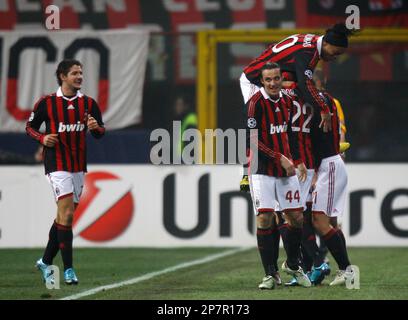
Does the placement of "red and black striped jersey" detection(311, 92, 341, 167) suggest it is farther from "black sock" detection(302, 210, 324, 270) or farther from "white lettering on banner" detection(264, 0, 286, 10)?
"white lettering on banner" detection(264, 0, 286, 10)

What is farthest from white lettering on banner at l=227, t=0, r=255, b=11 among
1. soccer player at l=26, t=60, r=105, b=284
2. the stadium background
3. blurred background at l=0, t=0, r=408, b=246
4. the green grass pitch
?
soccer player at l=26, t=60, r=105, b=284

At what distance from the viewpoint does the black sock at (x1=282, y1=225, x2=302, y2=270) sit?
34.3ft

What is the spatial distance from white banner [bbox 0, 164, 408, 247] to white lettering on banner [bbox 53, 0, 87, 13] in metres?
3.31

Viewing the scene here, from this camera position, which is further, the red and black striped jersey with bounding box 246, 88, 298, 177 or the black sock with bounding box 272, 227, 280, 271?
the black sock with bounding box 272, 227, 280, 271

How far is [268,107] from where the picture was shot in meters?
10.1

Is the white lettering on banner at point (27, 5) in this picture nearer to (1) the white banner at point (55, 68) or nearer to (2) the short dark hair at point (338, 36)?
(1) the white banner at point (55, 68)

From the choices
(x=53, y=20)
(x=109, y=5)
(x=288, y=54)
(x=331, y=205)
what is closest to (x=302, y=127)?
(x=288, y=54)

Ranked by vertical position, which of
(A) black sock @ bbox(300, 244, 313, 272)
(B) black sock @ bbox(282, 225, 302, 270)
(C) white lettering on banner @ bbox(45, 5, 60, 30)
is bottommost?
(A) black sock @ bbox(300, 244, 313, 272)

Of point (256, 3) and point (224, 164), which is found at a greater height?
point (256, 3)

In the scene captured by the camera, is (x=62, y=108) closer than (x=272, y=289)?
No

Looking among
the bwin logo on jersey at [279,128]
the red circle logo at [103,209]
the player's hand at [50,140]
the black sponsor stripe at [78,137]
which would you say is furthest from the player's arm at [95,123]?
the red circle logo at [103,209]

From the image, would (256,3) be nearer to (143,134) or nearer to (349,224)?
(143,134)

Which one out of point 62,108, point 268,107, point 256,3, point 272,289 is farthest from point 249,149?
point 256,3

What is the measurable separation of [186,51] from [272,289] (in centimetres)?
708
